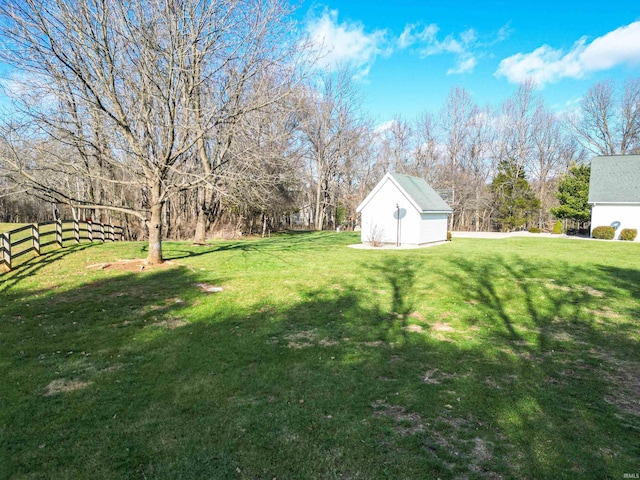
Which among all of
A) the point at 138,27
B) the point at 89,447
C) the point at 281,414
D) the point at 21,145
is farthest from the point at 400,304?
the point at 21,145

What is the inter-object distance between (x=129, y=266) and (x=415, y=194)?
16842mm

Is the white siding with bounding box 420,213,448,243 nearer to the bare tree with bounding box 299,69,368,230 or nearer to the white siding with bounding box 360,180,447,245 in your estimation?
the white siding with bounding box 360,180,447,245

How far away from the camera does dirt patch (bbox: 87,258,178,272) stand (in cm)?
1228

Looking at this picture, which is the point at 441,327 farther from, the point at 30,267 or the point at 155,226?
the point at 30,267

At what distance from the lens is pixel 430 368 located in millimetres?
5707

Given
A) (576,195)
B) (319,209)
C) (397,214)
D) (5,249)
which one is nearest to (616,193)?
(576,195)

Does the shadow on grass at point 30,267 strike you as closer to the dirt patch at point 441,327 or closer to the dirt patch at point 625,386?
the dirt patch at point 441,327

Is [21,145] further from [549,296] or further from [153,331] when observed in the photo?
[549,296]

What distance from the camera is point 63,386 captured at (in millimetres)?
4914

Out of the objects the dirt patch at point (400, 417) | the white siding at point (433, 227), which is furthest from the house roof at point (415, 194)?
the dirt patch at point (400, 417)

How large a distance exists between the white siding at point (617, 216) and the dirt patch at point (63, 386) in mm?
33299

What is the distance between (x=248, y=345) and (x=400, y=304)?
14.5ft

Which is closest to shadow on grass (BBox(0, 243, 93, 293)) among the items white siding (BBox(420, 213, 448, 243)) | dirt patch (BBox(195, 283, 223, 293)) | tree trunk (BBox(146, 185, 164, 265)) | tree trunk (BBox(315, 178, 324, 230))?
tree trunk (BBox(146, 185, 164, 265))

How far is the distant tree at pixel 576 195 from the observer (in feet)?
109
